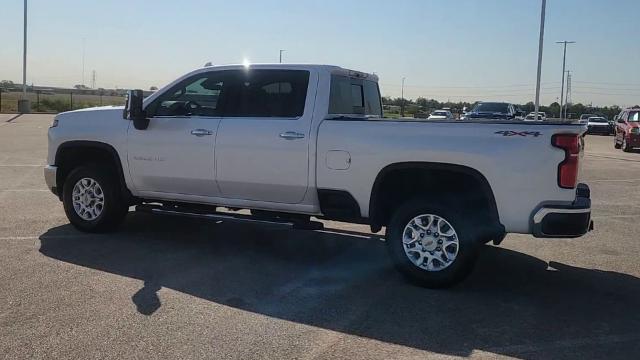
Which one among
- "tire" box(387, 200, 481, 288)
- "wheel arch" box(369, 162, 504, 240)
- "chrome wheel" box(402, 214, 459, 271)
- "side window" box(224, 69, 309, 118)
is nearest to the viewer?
"wheel arch" box(369, 162, 504, 240)

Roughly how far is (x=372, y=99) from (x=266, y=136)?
5.99ft

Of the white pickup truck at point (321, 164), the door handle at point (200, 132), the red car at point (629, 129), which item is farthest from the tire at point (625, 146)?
the door handle at point (200, 132)

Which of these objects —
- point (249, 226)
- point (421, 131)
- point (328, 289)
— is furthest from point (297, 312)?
point (249, 226)

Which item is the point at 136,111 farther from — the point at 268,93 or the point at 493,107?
the point at 493,107

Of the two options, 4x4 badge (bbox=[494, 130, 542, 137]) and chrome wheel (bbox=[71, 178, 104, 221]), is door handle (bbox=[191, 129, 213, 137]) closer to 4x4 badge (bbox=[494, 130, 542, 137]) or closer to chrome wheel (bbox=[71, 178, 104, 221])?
chrome wheel (bbox=[71, 178, 104, 221])

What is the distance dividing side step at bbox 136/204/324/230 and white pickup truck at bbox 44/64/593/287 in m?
0.03

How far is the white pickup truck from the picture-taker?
203 inches

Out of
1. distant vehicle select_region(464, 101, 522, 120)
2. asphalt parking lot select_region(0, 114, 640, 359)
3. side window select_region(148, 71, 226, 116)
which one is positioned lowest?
asphalt parking lot select_region(0, 114, 640, 359)

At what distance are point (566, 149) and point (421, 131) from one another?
1.20 metres

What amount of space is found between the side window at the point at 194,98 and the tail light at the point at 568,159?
351 centimetres

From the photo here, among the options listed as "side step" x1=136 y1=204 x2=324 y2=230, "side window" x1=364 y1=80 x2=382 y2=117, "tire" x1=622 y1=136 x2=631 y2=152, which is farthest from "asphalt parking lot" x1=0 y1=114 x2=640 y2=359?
"tire" x1=622 y1=136 x2=631 y2=152

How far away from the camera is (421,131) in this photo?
5.48 m

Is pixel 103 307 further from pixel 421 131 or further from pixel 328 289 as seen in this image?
pixel 421 131

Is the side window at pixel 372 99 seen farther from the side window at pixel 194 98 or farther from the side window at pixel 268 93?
the side window at pixel 194 98
